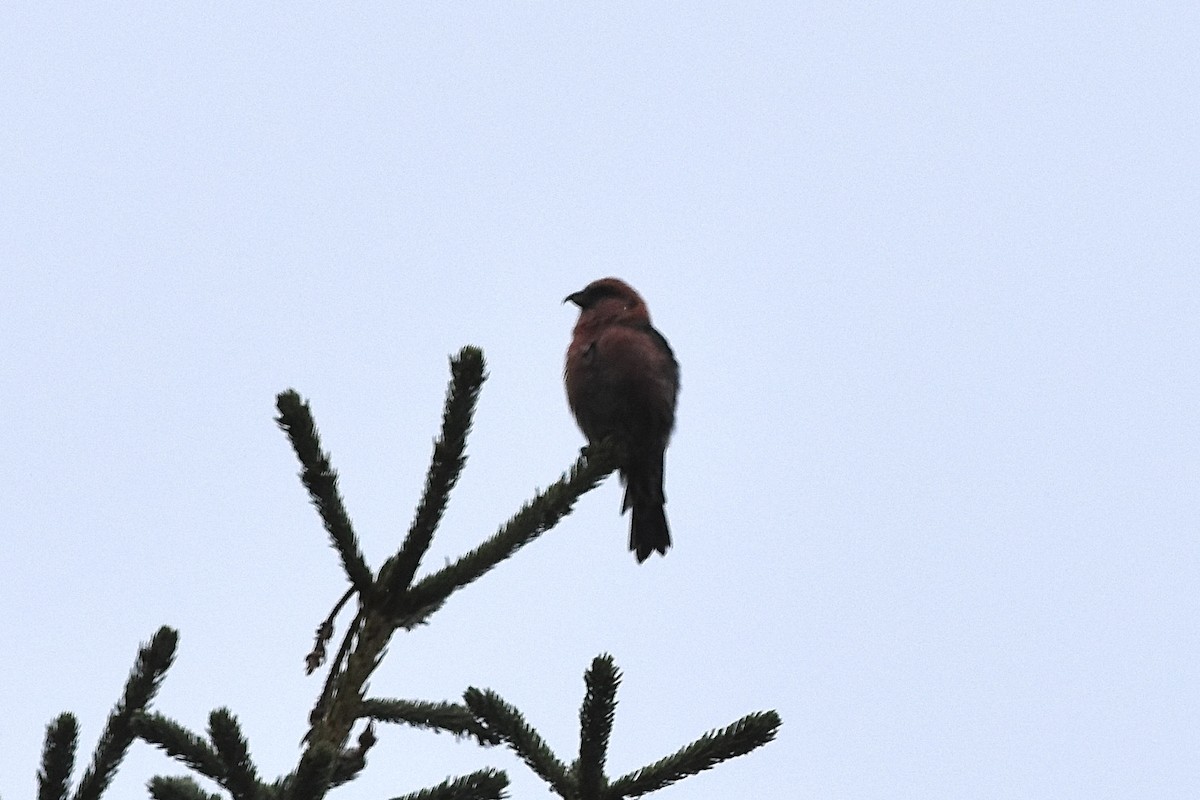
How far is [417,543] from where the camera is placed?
6.31ft

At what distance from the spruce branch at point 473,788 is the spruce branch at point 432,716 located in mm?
178

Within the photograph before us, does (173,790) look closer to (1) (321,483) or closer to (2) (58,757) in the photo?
(2) (58,757)

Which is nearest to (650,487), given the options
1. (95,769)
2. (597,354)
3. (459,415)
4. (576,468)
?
(597,354)

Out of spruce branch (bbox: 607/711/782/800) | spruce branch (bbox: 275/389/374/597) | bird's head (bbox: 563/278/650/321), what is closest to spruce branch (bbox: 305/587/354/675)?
spruce branch (bbox: 275/389/374/597)

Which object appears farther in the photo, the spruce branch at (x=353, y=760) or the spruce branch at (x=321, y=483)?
the spruce branch at (x=321, y=483)

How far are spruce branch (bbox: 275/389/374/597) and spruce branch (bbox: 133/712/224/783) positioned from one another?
368 millimetres

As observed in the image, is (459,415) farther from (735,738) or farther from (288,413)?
(735,738)

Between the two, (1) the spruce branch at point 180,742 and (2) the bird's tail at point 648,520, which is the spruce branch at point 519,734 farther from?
(2) the bird's tail at point 648,520

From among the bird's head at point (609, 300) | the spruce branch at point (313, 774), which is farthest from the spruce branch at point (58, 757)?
the bird's head at point (609, 300)

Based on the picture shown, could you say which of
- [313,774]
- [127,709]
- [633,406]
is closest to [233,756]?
[313,774]

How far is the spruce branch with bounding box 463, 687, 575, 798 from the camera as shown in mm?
1897

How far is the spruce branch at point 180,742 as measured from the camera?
1617 millimetres

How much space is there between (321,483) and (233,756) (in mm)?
550

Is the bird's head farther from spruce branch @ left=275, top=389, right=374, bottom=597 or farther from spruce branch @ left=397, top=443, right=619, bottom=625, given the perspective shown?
spruce branch @ left=275, top=389, right=374, bottom=597
